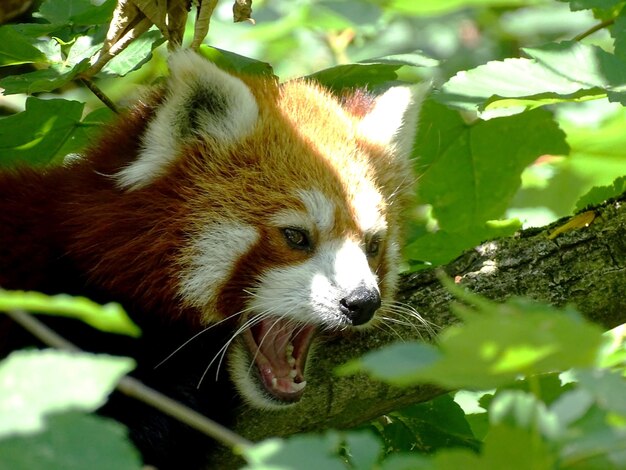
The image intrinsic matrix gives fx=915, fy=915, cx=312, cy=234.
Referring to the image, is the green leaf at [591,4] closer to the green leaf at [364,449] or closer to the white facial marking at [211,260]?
the white facial marking at [211,260]

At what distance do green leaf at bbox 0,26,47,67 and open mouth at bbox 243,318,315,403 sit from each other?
1114 mm

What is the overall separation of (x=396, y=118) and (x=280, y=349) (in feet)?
3.16

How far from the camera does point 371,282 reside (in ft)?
9.07

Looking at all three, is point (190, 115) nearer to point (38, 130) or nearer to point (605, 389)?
point (38, 130)

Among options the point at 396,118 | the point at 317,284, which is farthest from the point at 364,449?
the point at 396,118

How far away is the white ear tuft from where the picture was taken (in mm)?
3316

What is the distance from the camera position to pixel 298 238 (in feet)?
9.41

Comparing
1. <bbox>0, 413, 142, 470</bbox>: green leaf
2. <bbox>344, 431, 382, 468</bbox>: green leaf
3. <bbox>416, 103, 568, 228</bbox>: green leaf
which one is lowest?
<bbox>416, 103, 568, 228</bbox>: green leaf

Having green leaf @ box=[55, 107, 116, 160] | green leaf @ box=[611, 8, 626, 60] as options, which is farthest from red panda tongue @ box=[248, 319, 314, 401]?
green leaf @ box=[611, 8, 626, 60]

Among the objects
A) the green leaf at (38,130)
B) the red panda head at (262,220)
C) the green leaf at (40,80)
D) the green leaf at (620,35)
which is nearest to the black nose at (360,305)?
the red panda head at (262,220)

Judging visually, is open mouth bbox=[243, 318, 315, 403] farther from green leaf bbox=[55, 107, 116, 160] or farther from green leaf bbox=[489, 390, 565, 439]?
green leaf bbox=[489, 390, 565, 439]

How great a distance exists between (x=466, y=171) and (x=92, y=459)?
2.51 metres

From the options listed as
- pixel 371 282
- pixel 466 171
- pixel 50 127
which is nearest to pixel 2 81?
pixel 50 127

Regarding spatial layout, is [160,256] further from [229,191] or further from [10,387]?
[10,387]
